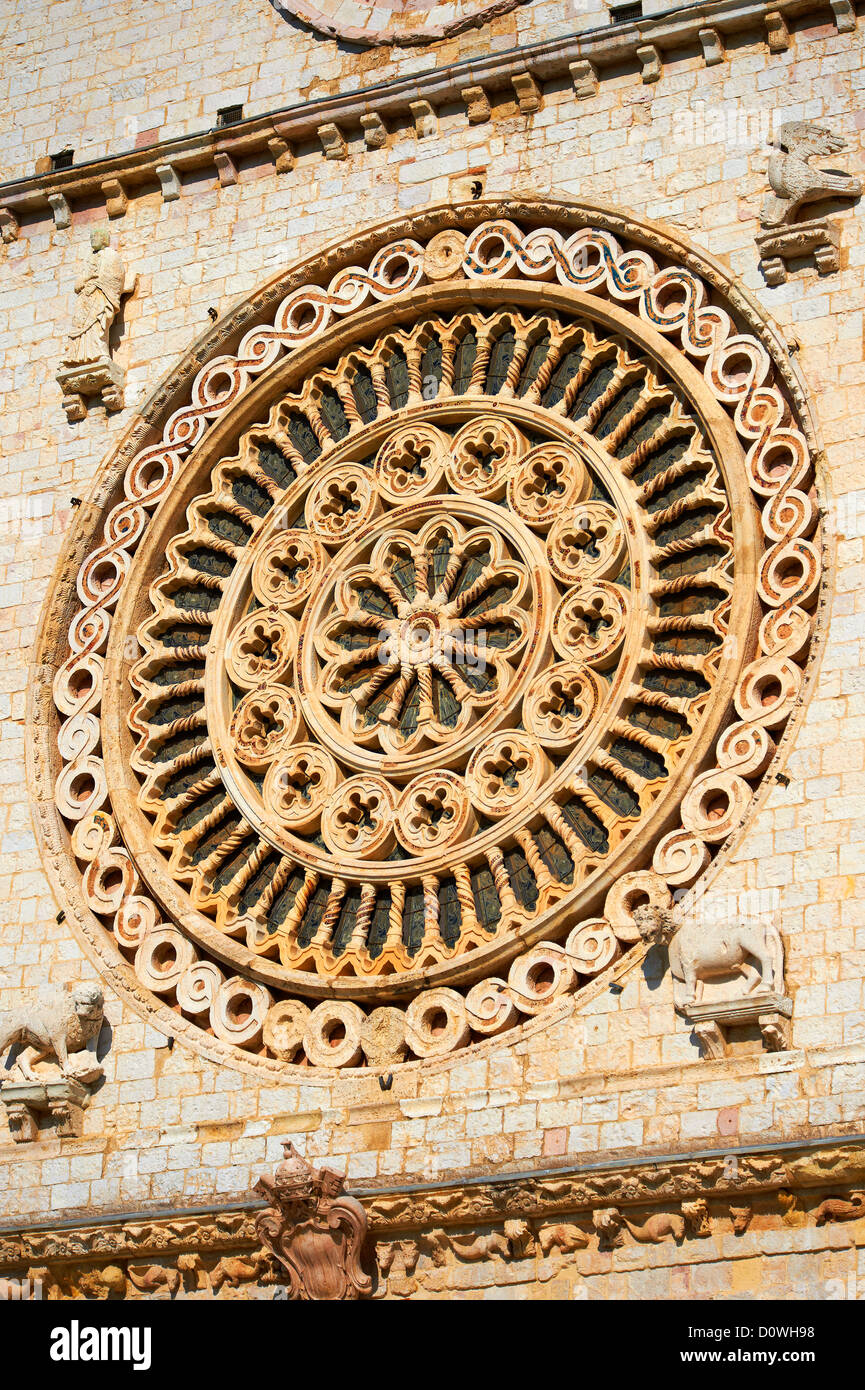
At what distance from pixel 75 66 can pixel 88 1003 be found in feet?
25.1

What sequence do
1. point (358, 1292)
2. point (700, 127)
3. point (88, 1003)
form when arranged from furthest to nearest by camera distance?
point (700, 127) → point (88, 1003) → point (358, 1292)

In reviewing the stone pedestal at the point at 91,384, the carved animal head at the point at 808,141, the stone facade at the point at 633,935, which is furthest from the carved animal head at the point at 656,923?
A: the stone pedestal at the point at 91,384

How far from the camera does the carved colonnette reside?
13070mm

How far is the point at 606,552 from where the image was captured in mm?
15703

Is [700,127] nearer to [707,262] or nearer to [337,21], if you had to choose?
[707,262]

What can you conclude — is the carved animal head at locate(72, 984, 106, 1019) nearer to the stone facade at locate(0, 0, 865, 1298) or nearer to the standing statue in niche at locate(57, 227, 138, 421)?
the stone facade at locate(0, 0, 865, 1298)

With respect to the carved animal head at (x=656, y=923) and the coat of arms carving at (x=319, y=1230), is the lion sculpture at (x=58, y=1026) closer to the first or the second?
the coat of arms carving at (x=319, y=1230)

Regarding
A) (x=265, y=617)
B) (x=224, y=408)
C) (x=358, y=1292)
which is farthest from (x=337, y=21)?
(x=358, y=1292)

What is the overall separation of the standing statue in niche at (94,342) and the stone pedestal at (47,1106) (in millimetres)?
4893

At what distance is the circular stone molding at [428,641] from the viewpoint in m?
14.9

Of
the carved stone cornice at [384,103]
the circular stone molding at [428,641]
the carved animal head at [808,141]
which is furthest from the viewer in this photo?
the carved stone cornice at [384,103]

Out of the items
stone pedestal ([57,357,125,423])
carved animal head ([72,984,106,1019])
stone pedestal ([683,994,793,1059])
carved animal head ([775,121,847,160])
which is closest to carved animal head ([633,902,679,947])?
stone pedestal ([683,994,793,1059])

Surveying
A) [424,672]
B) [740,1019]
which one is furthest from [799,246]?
[740,1019]

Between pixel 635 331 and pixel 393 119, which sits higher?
pixel 393 119
